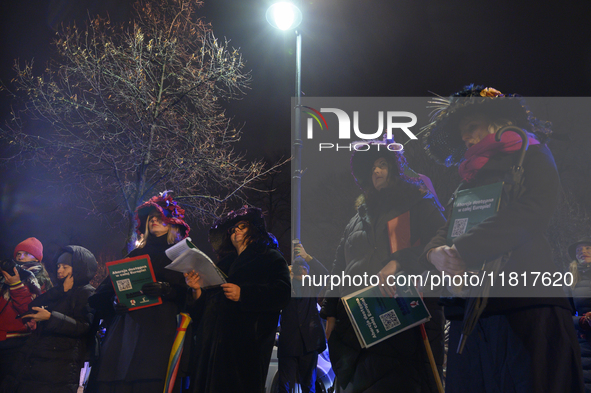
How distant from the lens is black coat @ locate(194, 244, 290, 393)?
327 cm

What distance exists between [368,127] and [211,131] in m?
4.64

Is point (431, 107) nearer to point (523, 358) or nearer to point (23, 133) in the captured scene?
point (523, 358)

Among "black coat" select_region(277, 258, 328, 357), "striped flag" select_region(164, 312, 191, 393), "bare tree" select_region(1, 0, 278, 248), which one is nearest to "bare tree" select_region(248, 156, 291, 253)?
"bare tree" select_region(1, 0, 278, 248)

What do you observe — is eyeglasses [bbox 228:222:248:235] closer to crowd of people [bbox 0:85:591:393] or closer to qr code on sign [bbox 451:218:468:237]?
crowd of people [bbox 0:85:591:393]

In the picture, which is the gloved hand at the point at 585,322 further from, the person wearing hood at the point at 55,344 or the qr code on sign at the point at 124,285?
the person wearing hood at the point at 55,344

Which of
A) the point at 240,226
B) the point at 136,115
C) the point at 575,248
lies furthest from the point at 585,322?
the point at 136,115

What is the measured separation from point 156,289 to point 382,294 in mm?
1904

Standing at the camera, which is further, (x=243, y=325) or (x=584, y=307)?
(x=584, y=307)

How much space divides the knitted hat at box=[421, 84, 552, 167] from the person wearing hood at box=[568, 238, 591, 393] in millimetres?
2757

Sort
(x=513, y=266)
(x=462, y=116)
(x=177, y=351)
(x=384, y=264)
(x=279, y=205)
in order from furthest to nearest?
(x=279, y=205)
(x=177, y=351)
(x=384, y=264)
(x=462, y=116)
(x=513, y=266)

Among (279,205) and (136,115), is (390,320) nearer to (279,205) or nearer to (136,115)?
(136,115)

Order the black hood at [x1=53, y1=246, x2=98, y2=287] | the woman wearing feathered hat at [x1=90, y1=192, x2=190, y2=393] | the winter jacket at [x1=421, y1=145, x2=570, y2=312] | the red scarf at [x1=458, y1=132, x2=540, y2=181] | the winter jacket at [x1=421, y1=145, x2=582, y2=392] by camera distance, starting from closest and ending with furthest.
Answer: the winter jacket at [x1=421, y1=145, x2=582, y2=392] < the winter jacket at [x1=421, y1=145, x2=570, y2=312] < the red scarf at [x1=458, y1=132, x2=540, y2=181] < the woman wearing feathered hat at [x1=90, y1=192, x2=190, y2=393] < the black hood at [x1=53, y1=246, x2=98, y2=287]

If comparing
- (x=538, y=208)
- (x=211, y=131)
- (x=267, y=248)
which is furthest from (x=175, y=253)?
(x=211, y=131)

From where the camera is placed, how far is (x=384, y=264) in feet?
9.90
